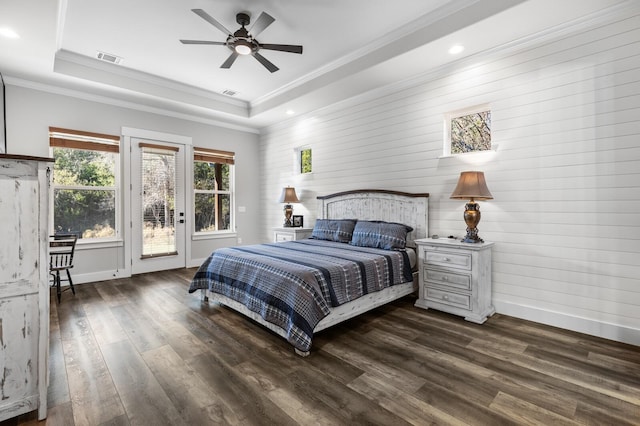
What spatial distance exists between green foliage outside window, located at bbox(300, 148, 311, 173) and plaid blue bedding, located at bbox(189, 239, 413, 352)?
239cm

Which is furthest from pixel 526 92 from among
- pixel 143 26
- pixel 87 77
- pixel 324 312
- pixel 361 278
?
pixel 87 77

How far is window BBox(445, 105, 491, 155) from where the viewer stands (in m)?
3.61

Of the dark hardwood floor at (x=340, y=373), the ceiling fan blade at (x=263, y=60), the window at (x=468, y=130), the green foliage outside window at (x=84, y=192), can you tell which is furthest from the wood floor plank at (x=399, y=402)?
the green foliage outside window at (x=84, y=192)

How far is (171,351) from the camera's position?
2.53m

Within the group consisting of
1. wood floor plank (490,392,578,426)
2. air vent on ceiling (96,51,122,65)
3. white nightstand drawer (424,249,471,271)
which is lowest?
wood floor plank (490,392,578,426)

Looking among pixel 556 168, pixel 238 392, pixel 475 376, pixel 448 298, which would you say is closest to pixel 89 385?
pixel 238 392

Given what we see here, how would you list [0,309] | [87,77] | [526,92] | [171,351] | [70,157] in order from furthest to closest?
[70,157] → [87,77] → [526,92] → [171,351] → [0,309]

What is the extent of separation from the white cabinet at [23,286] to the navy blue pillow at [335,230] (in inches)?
131

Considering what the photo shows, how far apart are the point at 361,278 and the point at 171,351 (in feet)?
5.84

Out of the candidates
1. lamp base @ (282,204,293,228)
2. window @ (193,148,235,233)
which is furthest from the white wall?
lamp base @ (282,204,293,228)

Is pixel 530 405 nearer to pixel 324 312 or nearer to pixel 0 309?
pixel 324 312

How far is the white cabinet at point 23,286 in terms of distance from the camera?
5.42ft

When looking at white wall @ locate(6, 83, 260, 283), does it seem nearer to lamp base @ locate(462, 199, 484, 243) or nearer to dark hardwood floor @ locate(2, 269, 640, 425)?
dark hardwood floor @ locate(2, 269, 640, 425)

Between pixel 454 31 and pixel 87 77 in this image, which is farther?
pixel 87 77
